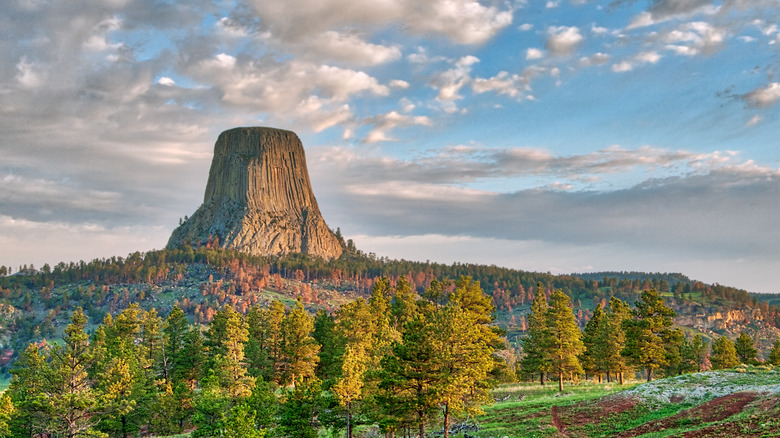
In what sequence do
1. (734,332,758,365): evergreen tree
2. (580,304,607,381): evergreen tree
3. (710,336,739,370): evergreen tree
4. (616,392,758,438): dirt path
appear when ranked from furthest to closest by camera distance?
(734,332,758,365): evergreen tree < (710,336,739,370): evergreen tree < (580,304,607,381): evergreen tree < (616,392,758,438): dirt path

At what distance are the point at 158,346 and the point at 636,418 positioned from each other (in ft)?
212

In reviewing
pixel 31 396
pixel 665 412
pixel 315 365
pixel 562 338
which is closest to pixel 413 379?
pixel 665 412

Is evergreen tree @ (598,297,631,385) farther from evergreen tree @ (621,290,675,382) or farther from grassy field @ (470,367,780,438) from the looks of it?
grassy field @ (470,367,780,438)

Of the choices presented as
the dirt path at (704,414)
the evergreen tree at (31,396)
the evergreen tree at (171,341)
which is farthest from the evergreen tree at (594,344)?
the evergreen tree at (31,396)

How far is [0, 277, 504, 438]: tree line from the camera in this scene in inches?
1574

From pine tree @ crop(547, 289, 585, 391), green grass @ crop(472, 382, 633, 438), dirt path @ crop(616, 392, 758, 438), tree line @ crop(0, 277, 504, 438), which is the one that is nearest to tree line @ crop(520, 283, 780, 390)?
pine tree @ crop(547, 289, 585, 391)

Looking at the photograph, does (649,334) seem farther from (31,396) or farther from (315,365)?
(31,396)

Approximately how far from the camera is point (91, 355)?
52.0 metres

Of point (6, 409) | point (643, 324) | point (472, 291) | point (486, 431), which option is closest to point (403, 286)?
point (472, 291)

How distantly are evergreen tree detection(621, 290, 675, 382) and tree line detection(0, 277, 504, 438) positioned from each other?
19167 mm

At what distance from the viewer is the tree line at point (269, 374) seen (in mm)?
39969

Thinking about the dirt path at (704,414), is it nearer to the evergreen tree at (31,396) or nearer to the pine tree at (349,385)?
the pine tree at (349,385)

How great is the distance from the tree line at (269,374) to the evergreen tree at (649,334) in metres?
19.2

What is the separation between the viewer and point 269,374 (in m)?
74.1
